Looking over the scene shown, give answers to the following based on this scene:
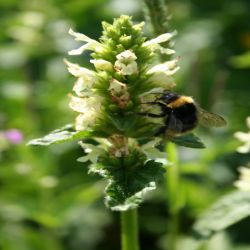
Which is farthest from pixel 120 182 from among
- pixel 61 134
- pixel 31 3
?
pixel 31 3

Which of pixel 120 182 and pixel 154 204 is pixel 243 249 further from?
pixel 120 182

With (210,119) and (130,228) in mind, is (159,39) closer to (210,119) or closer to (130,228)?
(210,119)

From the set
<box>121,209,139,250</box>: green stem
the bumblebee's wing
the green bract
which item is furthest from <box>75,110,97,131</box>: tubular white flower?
the bumblebee's wing

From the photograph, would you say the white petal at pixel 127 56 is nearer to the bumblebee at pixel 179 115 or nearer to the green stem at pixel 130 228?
the bumblebee at pixel 179 115

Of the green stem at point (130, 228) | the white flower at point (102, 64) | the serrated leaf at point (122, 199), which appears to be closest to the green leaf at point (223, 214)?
the green stem at point (130, 228)

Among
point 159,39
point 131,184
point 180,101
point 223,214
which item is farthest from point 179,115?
point 223,214

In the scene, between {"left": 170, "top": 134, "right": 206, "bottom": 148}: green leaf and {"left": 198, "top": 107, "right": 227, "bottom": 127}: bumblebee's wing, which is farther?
{"left": 198, "top": 107, "right": 227, "bottom": 127}: bumblebee's wing

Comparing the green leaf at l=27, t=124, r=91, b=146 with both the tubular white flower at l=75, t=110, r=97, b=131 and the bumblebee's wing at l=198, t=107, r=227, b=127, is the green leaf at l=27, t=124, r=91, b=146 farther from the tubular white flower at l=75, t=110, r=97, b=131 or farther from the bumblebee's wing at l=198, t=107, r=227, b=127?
the bumblebee's wing at l=198, t=107, r=227, b=127
